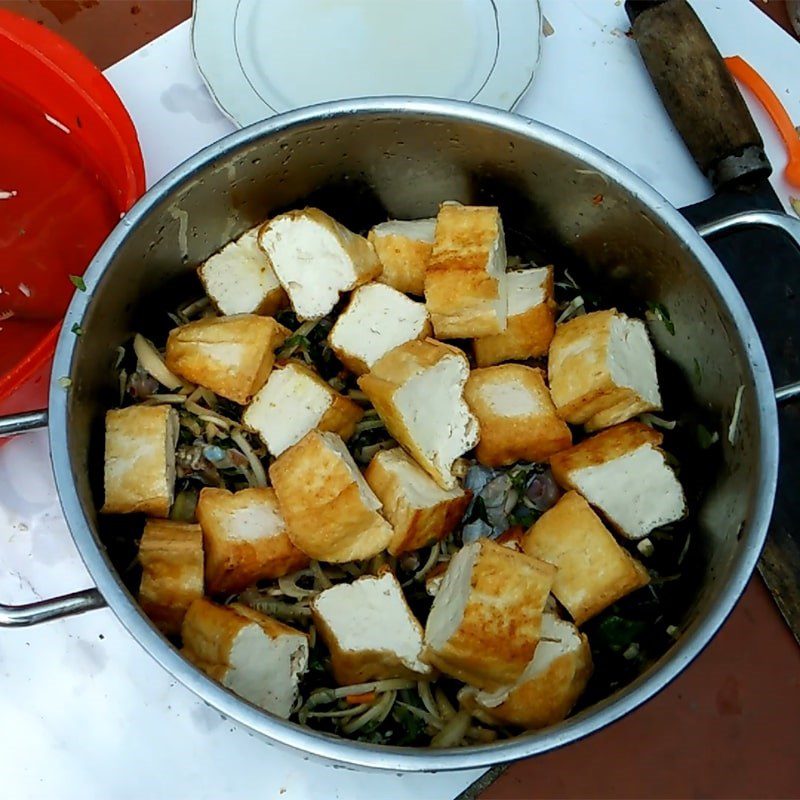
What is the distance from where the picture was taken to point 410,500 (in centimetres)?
95

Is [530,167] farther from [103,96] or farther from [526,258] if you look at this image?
[103,96]

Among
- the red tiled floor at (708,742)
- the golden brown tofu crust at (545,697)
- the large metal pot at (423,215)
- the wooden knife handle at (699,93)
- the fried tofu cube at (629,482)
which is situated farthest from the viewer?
the wooden knife handle at (699,93)

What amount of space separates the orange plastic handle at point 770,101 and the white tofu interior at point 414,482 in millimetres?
776

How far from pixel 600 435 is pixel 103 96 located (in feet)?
2.48

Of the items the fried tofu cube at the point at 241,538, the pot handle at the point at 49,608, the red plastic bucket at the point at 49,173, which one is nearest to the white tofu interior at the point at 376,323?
the fried tofu cube at the point at 241,538

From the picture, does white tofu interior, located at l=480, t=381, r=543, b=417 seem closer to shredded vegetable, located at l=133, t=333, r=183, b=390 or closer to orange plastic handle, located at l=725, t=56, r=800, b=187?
shredded vegetable, located at l=133, t=333, r=183, b=390

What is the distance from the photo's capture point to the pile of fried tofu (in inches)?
35.5

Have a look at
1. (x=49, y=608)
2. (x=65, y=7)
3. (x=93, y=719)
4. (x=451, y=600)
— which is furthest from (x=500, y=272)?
(x=65, y=7)

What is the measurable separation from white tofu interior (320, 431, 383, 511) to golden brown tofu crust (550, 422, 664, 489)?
0.22 meters

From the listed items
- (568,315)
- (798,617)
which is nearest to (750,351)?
(568,315)

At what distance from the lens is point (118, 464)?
98 cm

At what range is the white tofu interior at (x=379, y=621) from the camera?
3.05ft

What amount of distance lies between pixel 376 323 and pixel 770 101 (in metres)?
0.77

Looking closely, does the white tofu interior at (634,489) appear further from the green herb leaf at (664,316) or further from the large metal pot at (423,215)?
the green herb leaf at (664,316)
